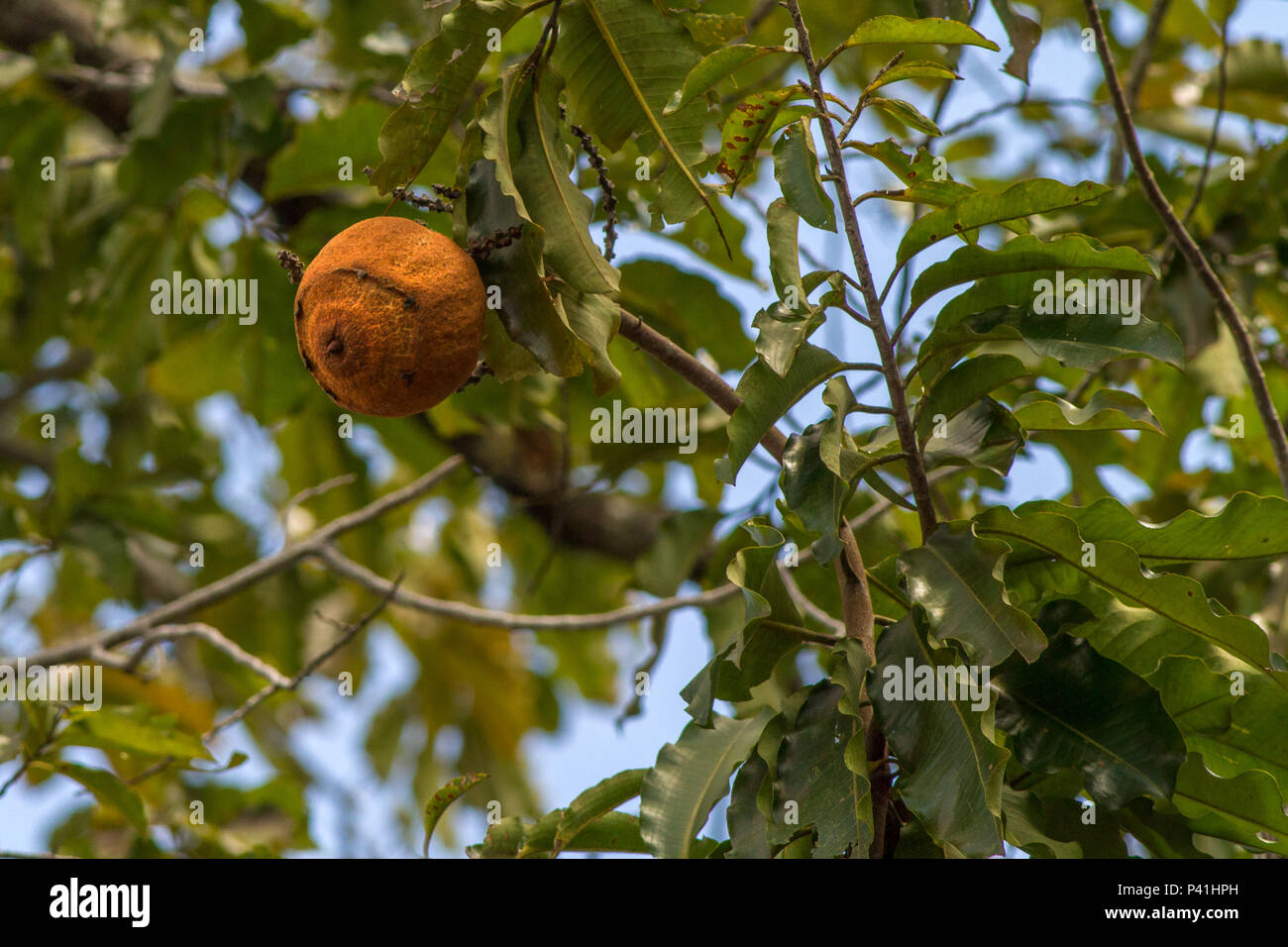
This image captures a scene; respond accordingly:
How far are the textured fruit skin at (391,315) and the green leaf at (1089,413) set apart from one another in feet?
2.45

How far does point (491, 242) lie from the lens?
156cm

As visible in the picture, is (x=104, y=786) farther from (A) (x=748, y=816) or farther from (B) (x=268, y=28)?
(B) (x=268, y=28)

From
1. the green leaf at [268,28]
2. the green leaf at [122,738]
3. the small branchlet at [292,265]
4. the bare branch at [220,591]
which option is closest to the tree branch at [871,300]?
the small branchlet at [292,265]

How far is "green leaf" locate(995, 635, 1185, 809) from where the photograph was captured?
1543 mm

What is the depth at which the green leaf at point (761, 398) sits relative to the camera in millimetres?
1532

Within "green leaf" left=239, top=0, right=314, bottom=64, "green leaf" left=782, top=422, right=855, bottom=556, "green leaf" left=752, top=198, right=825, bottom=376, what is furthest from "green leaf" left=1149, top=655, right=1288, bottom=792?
"green leaf" left=239, top=0, right=314, bottom=64

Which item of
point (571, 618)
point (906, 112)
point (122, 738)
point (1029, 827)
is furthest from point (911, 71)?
point (122, 738)

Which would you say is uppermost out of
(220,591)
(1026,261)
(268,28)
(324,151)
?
(268,28)

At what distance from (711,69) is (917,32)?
262 millimetres

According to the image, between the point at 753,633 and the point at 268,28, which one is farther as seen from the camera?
the point at 268,28

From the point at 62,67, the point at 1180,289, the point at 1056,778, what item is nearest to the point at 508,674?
the point at 62,67

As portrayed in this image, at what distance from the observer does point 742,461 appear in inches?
60.5

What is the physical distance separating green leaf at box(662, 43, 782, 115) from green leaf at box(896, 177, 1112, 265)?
309 millimetres
